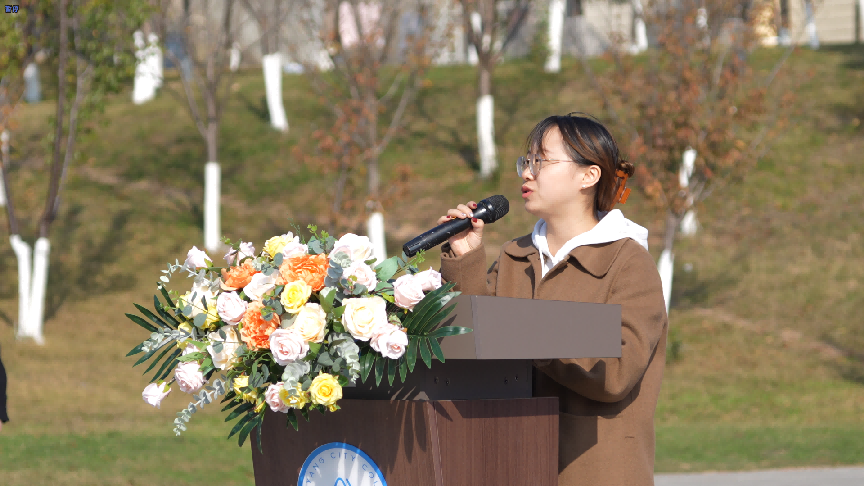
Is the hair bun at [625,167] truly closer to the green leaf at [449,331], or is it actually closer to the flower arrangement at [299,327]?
the flower arrangement at [299,327]

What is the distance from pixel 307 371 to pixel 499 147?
794 inches

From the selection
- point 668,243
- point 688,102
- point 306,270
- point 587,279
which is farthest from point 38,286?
point 306,270

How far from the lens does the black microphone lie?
92.5 inches

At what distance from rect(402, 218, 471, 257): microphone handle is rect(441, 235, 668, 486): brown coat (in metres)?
0.08

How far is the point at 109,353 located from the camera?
1427cm

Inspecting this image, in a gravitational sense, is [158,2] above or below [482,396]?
above

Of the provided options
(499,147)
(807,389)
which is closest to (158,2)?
(499,147)

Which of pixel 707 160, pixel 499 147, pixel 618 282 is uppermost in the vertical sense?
pixel 499 147

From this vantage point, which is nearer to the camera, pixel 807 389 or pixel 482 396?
pixel 482 396

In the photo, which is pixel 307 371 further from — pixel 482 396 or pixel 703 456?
pixel 703 456

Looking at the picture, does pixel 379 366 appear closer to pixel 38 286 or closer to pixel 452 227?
pixel 452 227

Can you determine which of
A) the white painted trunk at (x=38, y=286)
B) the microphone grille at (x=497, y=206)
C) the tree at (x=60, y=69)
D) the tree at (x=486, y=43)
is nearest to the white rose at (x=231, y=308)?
the microphone grille at (x=497, y=206)

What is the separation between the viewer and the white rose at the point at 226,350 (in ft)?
7.07

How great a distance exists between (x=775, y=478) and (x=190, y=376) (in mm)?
7275
